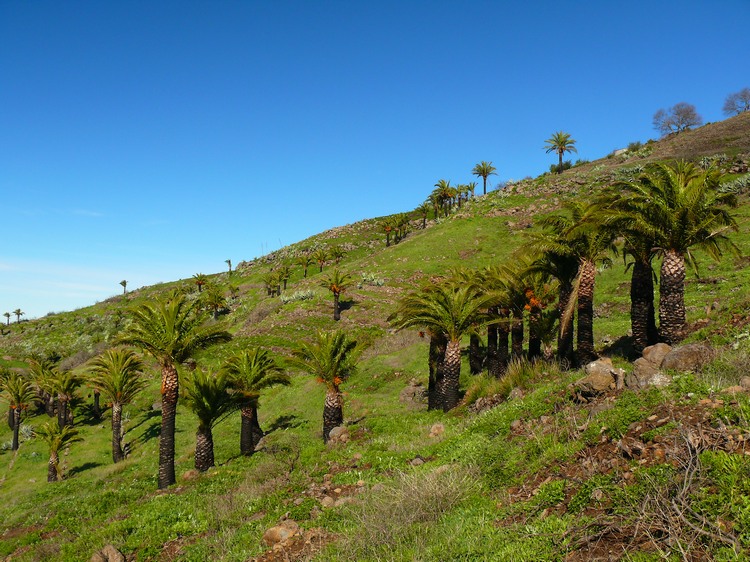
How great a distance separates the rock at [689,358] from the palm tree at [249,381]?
19.7 meters

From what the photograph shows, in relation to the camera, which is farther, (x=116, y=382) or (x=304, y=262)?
(x=304, y=262)

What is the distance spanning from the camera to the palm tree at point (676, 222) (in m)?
14.7

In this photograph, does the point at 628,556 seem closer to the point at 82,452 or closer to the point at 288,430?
the point at 288,430

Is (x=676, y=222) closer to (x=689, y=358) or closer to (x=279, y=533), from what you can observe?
(x=689, y=358)

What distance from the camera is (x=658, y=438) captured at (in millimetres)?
6438

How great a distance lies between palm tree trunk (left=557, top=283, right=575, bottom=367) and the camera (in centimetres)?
1873

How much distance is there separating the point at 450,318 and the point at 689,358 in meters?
11.3

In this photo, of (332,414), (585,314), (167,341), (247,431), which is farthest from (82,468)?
(585,314)

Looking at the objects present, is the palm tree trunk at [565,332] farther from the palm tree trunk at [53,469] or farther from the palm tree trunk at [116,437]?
the palm tree trunk at [53,469]

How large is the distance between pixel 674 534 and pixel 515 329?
19858 millimetres

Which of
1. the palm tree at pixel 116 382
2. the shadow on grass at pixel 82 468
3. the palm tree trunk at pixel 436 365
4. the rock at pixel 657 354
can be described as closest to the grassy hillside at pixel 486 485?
the rock at pixel 657 354

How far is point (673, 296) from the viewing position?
49.8ft

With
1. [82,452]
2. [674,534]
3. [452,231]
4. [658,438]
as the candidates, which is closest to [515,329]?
[658,438]

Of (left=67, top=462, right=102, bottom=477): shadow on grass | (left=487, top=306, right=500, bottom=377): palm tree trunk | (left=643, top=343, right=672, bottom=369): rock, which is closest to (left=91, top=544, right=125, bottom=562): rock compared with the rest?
(left=643, top=343, right=672, bottom=369): rock
